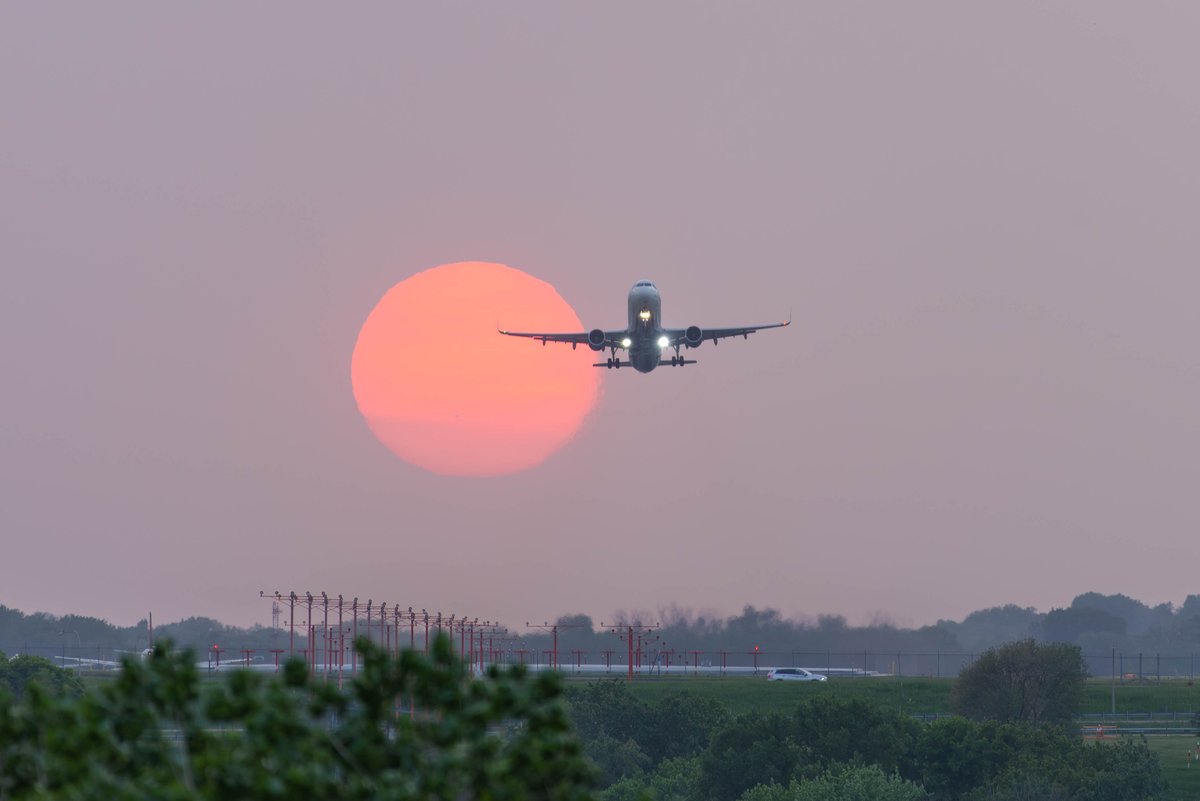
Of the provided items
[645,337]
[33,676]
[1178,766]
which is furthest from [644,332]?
[33,676]

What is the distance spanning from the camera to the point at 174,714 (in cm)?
2352

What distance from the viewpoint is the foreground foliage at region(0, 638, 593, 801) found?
22.1 m

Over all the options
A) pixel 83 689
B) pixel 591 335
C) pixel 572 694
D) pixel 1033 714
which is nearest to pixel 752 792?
pixel 591 335

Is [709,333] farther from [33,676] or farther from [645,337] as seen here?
[33,676]

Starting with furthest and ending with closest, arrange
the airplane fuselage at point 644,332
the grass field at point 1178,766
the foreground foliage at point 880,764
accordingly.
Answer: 1. the grass field at point 1178,766
2. the foreground foliage at point 880,764
3. the airplane fuselage at point 644,332

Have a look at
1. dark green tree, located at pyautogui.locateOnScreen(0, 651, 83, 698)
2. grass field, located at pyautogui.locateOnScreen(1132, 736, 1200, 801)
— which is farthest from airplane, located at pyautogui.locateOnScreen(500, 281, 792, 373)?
dark green tree, located at pyautogui.locateOnScreen(0, 651, 83, 698)

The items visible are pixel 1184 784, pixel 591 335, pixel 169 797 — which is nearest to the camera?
pixel 169 797

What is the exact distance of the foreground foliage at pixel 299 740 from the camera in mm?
22142

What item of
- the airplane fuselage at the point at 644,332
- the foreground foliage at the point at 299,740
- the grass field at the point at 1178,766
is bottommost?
the grass field at the point at 1178,766

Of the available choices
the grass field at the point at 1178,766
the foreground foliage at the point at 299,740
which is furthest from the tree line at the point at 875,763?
the foreground foliage at the point at 299,740

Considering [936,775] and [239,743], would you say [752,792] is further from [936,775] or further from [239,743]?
[239,743]

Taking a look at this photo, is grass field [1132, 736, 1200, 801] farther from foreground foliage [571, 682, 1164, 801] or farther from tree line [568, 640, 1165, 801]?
tree line [568, 640, 1165, 801]

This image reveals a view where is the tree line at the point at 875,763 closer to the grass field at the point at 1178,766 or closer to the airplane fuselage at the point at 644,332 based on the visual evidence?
the grass field at the point at 1178,766

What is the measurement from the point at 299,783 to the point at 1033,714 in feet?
608
